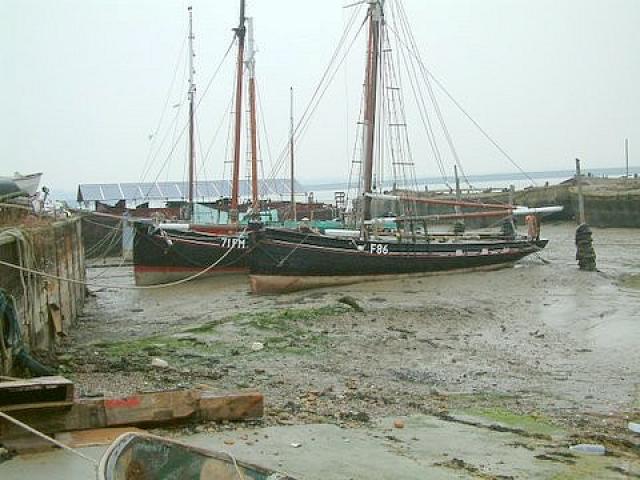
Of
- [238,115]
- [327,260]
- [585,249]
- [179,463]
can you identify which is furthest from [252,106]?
[179,463]

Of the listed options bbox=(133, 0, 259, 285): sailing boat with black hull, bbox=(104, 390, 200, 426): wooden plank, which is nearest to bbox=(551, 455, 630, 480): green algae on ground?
bbox=(104, 390, 200, 426): wooden plank

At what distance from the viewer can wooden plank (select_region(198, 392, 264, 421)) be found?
6754mm

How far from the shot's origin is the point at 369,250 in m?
21.2

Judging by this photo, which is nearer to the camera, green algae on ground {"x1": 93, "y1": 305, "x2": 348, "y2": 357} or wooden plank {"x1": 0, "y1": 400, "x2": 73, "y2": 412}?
wooden plank {"x1": 0, "y1": 400, "x2": 73, "y2": 412}

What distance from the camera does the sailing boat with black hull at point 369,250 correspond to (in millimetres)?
20484

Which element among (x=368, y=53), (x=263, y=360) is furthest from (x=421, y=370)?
(x=368, y=53)

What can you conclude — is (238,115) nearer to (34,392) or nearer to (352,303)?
(352,303)

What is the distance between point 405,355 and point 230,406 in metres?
5.12

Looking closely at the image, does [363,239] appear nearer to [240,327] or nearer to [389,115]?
[389,115]

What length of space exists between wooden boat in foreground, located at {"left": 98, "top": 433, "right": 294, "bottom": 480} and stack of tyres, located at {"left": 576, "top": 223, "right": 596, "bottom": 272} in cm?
2110

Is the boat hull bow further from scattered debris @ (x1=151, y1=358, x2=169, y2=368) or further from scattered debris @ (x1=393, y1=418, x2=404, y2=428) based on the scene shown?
scattered debris @ (x1=393, y1=418, x2=404, y2=428)

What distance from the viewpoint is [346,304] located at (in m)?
16.2

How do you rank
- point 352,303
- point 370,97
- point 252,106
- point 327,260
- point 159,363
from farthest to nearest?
point 252,106 → point 370,97 → point 327,260 → point 352,303 → point 159,363

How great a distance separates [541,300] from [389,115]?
31.9ft
